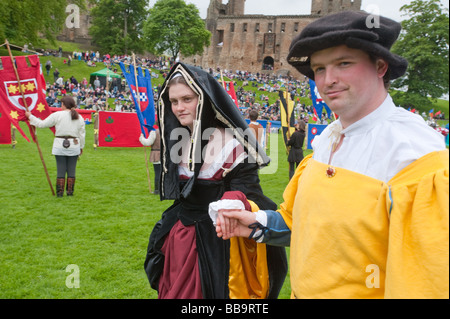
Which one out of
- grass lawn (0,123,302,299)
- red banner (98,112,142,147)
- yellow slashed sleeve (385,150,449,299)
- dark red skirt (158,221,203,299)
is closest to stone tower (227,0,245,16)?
red banner (98,112,142,147)

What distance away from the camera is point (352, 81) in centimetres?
129

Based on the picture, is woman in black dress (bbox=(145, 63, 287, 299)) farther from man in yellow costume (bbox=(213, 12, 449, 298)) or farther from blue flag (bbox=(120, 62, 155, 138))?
blue flag (bbox=(120, 62, 155, 138))

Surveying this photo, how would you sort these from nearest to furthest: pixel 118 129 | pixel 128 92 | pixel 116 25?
pixel 118 129 < pixel 128 92 < pixel 116 25

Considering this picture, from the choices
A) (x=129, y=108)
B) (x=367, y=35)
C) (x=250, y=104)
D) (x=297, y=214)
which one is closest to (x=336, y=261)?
(x=297, y=214)

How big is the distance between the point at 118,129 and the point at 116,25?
3859cm

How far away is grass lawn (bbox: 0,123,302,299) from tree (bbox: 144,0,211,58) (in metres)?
42.2

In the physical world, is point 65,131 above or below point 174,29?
below

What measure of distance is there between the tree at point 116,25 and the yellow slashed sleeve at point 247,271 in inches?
1883

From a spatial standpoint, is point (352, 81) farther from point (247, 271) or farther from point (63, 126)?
point (63, 126)

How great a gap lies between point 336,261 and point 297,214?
263 millimetres

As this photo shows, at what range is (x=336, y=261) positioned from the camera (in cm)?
127

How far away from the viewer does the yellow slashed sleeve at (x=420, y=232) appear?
959 millimetres

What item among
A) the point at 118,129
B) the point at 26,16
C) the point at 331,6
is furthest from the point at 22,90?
the point at 331,6

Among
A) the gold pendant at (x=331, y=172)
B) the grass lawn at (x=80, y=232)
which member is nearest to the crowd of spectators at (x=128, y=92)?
the grass lawn at (x=80, y=232)
